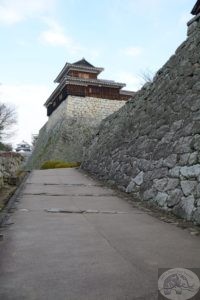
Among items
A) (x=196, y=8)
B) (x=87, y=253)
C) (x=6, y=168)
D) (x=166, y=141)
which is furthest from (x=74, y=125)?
(x=87, y=253)

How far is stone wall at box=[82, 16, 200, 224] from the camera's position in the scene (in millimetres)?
6555

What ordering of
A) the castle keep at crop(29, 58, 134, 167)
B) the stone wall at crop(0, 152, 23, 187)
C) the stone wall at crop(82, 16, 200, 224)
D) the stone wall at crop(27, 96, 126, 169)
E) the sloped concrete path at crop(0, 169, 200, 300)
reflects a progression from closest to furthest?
1. the sloped concrete path at crop(0, 169, 200, 300)
2. the stone wall at crop(82, 16, 200, 224)
3. the stone wall at crop(0, 152, 23, 187)
4. the stone wall at crop(27, 96, 126, 169)
5. the castle keep at crop(29, 58, 134, 167)

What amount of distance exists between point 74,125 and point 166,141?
81.3 feet

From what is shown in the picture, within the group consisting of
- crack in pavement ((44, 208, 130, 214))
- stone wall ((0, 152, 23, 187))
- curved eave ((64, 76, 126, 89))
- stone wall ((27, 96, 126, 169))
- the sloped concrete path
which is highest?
curved eave ((64, 76, 126, 89))

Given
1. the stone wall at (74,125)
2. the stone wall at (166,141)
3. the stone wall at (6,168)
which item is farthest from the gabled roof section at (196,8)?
the stone wall at (74,125)

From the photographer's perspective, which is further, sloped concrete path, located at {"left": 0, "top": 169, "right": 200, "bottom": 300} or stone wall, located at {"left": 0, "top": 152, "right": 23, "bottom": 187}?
stone wall, located at {"left": 0, "top": 152, "right": 23, "bottom": 187}

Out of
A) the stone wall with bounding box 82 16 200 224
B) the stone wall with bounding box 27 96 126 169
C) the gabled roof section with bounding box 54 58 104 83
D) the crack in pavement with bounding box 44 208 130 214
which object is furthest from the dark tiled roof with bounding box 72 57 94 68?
the crack in pavement with bounding box 44 208 130 214

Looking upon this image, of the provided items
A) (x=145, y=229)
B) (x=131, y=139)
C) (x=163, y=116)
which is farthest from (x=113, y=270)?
(x=131, y=139)

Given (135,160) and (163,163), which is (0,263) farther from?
(135,160)

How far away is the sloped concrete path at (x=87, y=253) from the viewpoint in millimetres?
2924

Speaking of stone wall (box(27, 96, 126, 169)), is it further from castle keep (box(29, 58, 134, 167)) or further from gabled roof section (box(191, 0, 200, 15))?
gabled roof section (box(191, 0, 200, 15))

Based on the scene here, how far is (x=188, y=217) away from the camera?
232 inches

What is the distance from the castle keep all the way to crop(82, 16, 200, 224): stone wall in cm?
1885

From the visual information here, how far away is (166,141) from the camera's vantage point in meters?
7.99
